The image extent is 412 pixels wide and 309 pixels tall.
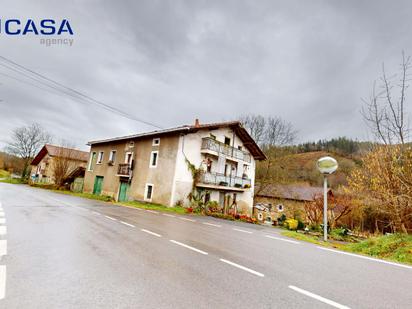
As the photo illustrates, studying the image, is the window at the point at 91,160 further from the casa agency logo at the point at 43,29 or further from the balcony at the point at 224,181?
the casa agency logo at the point at 43,29

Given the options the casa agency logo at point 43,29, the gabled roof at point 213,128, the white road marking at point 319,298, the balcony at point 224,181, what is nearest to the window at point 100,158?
the gabled roof at point 213,128

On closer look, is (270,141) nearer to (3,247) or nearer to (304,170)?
(304,170)

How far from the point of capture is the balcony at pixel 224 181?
1955 centimetres

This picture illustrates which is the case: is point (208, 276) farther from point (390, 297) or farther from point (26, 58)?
point (26, 58)

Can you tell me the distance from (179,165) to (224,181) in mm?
4871

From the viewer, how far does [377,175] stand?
7188 mm

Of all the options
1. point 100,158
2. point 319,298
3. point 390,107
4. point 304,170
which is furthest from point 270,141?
point 319,298

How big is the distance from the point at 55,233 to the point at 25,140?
52.1 m

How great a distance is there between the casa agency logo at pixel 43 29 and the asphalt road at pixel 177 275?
969 cm

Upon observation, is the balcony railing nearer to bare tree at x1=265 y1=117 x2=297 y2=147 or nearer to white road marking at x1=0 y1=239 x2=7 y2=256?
bare tree at x1=265 y1=117 x2=297 y2=147

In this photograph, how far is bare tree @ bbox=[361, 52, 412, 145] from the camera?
6531 mm

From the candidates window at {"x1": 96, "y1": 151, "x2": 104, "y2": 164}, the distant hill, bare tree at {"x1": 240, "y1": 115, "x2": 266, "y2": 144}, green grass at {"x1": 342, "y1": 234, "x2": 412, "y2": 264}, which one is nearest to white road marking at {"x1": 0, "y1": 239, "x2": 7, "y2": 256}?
green grass at {"x1": 342, "y1": 234, "x2": 412, "y2": 264}

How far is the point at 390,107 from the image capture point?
6641 mm

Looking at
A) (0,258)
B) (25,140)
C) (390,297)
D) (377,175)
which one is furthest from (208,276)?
(25,140)
